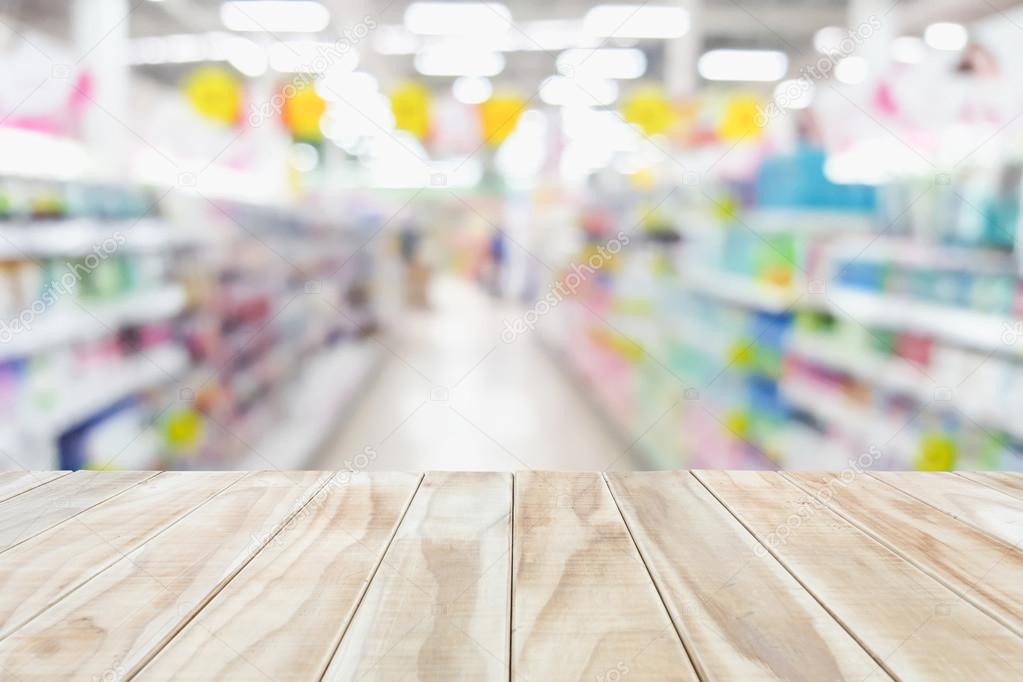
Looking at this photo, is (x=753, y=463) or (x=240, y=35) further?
(x=240, y=35)

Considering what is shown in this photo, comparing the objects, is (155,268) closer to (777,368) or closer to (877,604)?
(777,368)

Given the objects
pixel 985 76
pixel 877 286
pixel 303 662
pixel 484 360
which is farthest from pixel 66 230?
pixel 484 360

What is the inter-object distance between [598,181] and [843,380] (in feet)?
29.0

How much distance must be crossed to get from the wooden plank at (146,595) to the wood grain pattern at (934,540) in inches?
33.2

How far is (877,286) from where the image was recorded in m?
3.47

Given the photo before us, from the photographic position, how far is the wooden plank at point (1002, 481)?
1474 mm

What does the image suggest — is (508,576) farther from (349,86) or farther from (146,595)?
(349,86)


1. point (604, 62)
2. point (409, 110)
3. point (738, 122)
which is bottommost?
point (738, 122)

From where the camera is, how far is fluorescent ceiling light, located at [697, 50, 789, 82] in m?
13.2

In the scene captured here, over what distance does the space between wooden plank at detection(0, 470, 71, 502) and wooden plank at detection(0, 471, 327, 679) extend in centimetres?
35

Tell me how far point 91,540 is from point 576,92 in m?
13.9

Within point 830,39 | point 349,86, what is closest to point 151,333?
point 349,86

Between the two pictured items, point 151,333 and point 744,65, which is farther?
point 744,65

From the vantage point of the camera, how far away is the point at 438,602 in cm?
99
